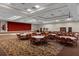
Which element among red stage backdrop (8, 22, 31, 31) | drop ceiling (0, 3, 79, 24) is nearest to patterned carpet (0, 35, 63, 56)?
red stage backdrop (8, 22, 31, 31)

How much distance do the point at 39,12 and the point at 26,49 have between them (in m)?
1.29

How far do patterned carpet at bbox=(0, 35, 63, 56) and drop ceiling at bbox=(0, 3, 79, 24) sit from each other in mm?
793

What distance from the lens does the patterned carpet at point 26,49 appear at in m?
2.80

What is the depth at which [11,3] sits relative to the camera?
276cm

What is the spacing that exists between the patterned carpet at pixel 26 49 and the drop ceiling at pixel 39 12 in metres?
0.79

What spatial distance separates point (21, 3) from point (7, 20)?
747mm

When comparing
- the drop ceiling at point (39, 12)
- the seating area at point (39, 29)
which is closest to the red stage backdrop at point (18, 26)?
the seating area at point (39, 29)

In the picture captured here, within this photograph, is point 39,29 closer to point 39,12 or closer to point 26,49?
point 39,12

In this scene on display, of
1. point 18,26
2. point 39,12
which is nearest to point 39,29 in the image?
point 39,12

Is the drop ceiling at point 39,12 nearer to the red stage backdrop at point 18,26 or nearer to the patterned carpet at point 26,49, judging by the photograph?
the red stage backdrop at point 18,26

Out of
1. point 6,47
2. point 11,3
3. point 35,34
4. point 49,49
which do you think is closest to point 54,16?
point 35,34

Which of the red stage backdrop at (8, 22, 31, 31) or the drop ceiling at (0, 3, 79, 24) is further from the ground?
the drop ceiling at (0, 3, 79, 24)

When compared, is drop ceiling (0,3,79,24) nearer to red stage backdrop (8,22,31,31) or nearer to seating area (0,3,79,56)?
seating area (0,3,79,56)

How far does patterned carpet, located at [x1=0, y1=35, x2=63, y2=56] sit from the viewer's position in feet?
9.20
